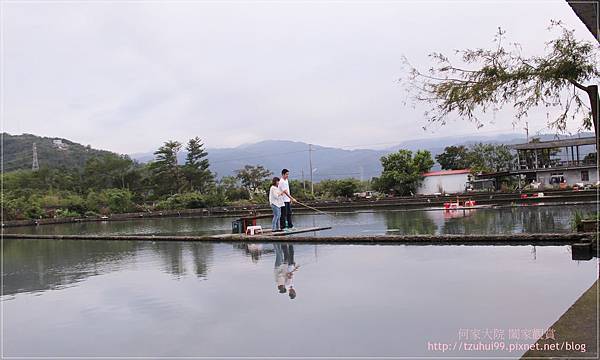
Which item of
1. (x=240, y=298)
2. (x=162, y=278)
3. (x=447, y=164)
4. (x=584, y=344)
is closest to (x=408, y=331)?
(x=584, y=344)

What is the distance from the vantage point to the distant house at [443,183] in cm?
3828

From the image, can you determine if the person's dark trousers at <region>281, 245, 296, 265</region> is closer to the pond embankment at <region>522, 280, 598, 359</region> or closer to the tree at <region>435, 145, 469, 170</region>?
the pond embankment at <region>522, 280, 598, 359</region>

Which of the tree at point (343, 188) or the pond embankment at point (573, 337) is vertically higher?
the tree at point (343, 188)

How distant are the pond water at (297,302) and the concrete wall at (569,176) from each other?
30207 mm

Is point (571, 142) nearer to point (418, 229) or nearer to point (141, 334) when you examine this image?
point (418, 229)

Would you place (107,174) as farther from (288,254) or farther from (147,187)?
(288,254)

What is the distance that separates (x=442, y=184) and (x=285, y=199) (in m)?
28.8

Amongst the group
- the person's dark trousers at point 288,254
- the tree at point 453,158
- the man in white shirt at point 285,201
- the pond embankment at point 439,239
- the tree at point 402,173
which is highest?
the tree at point 453,158

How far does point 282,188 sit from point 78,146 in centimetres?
7872

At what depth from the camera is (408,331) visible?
12.6ft

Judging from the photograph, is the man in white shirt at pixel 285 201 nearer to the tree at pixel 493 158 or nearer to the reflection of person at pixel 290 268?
the reflection of person at pixel 290 268

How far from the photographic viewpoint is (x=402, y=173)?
37.0 meters

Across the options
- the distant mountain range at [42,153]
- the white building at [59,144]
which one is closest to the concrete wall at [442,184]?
the distant mountain range at [42,153]

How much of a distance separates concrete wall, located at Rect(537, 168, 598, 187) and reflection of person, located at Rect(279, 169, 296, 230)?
2722cm
